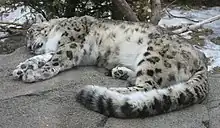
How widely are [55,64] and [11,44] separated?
1973 millimetres

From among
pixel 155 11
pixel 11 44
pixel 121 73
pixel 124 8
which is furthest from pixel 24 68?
pixel 155 11

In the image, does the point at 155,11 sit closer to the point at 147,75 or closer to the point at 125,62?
the point at 125,62

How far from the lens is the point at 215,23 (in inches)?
249

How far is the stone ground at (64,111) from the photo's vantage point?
8.61 ft

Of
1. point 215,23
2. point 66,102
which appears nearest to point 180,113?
point 66,102

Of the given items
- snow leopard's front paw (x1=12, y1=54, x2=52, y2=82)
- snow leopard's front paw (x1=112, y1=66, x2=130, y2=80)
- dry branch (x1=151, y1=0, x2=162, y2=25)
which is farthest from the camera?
dry branch (x1=151, y1=0, x2=162, y2=25)

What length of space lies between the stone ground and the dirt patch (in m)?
1.81

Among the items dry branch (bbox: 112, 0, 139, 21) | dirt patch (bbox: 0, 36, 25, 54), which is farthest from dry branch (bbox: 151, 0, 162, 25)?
dirt patch (bbox: 0, 36, 25, 54)

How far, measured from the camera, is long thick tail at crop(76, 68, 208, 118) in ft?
8.70

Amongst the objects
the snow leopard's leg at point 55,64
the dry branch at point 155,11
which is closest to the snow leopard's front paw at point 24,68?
the snow leopard's leg at point 55,64

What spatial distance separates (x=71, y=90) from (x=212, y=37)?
3.18 meters

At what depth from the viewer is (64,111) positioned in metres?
2.74

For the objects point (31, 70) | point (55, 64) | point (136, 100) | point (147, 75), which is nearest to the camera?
point (136, 100)

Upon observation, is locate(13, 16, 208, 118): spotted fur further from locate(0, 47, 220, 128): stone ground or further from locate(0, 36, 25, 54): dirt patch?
locate(0, 36, 25, 54): dirt patch
